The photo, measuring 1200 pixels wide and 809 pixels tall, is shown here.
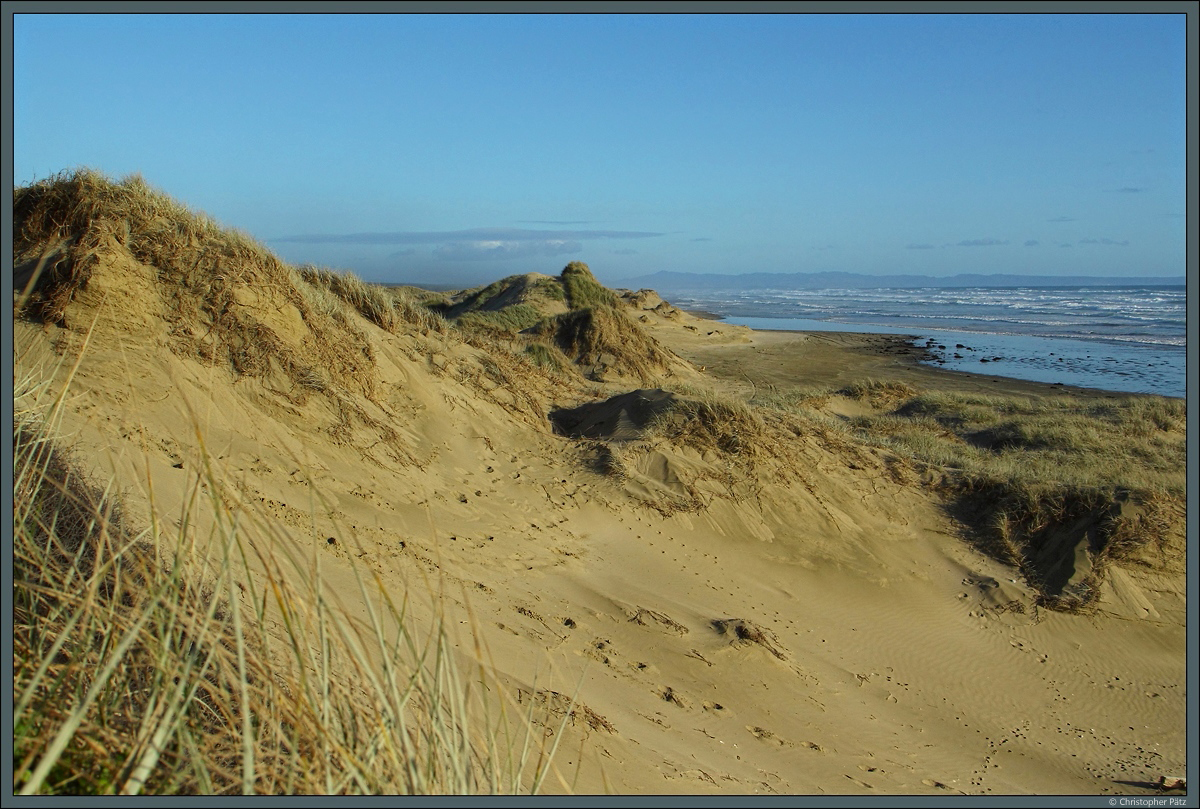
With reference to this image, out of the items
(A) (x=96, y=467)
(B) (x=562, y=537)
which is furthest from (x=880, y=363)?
(A) (x=96, y=467)

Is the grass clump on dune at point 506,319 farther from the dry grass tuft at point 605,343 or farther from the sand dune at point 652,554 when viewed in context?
the sand dune at point 652,554

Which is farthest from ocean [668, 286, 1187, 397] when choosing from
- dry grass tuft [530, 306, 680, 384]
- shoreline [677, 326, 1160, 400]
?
dry grass tuft [530, 306, 680, 384]

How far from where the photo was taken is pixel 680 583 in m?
8.29

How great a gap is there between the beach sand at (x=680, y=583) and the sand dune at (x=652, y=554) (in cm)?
3

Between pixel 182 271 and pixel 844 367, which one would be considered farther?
pixel 844 367

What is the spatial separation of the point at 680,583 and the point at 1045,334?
4022 cm

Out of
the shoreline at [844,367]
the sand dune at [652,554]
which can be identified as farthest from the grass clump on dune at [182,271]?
the shoreline at [844,367]

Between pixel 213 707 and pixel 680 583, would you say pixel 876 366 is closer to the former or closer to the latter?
pixel 680 583

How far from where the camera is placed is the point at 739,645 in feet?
22.8

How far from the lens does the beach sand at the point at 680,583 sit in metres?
5.54

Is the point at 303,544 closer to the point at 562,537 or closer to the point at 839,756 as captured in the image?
the point at 562,537

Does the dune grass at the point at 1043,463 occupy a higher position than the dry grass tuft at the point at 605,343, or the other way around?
the dry grass tuft at the point at 605,343

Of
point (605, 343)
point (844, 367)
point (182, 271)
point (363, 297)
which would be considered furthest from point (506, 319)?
point (182, 271)

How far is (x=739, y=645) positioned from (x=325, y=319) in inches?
247
